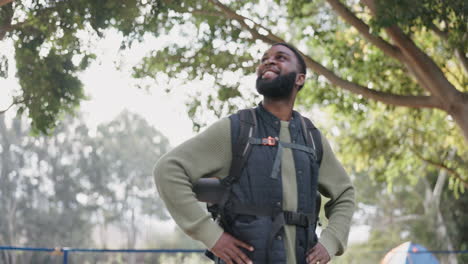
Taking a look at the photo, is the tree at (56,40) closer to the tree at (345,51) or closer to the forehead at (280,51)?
the tree at (345,51)

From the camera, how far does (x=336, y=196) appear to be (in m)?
3.06

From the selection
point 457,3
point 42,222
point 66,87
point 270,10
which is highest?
point 270,10

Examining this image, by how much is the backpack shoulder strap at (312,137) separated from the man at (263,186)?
0.02 meters

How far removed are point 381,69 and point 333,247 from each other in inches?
350

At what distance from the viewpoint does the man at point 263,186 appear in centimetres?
263

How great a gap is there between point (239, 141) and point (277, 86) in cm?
37

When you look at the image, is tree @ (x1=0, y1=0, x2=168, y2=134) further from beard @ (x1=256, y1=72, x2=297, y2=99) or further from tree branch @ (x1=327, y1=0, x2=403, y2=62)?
beard @ (x1=256, y1=72, x2=297, y2=99)

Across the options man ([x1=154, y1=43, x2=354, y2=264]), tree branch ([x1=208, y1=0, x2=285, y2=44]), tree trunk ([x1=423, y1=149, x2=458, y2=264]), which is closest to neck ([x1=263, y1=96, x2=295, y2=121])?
man ([x1=154, y1=43, x2=354, y2=264])

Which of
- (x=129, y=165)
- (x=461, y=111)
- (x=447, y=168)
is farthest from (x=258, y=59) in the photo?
(x=129, y=165)

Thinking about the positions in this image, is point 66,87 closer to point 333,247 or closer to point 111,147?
point 333,247

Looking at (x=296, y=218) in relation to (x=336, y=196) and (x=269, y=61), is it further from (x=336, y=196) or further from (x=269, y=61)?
(x=269, y=61)

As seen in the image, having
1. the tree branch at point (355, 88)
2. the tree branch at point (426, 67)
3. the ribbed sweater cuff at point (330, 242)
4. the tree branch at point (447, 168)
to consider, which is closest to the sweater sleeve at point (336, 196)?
the ribbed sweater cuff at point (330, 242)

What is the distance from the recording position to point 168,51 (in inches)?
413

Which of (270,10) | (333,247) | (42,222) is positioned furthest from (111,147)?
(333,247)
